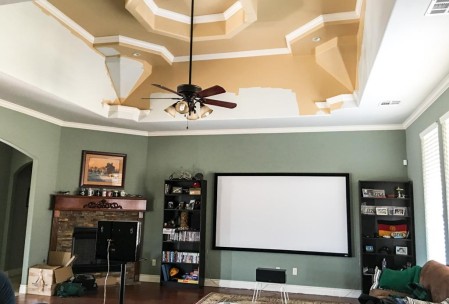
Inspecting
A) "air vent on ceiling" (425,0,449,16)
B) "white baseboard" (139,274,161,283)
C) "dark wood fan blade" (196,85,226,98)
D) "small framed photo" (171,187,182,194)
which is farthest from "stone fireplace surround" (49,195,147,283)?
"air vent on ceiling" (425,0,449,16)

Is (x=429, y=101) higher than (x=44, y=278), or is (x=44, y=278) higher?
(x=429, y=101)

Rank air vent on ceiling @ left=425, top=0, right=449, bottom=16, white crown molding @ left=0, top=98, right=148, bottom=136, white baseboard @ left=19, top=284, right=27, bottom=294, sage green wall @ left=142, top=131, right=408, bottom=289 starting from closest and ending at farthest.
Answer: air vent on ceiling @ left=425, top=0, right=449, bottom=16 < white crown molding @ left=0, top=98, right=148, bottom=136 < white baseboard @ left=19, top=284, right=27, bottom=294 < sage green wall @ left=142, top=131, right=408, bottom=289

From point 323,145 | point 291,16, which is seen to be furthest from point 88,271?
point 291,16

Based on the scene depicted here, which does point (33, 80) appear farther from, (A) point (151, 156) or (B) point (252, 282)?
(B) point (252, 282)

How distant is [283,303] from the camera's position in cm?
568

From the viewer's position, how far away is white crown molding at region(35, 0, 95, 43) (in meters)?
5.01

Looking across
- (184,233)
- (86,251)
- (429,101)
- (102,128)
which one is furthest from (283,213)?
(102,128)

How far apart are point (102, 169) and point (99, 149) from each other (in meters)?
0.41

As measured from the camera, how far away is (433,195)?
199 inches

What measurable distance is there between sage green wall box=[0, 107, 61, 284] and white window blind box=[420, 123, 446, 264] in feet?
20.8

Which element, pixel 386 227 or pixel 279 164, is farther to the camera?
pixel 279 164

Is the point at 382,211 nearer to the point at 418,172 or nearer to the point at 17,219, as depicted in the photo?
the point at 418,172

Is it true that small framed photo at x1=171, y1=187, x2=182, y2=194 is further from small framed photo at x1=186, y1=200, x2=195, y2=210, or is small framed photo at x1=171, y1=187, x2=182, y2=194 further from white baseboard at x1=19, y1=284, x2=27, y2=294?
white baseboard at x1=19, y1=284, x2=27, y2=294

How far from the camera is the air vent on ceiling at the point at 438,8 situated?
266 centimetres
